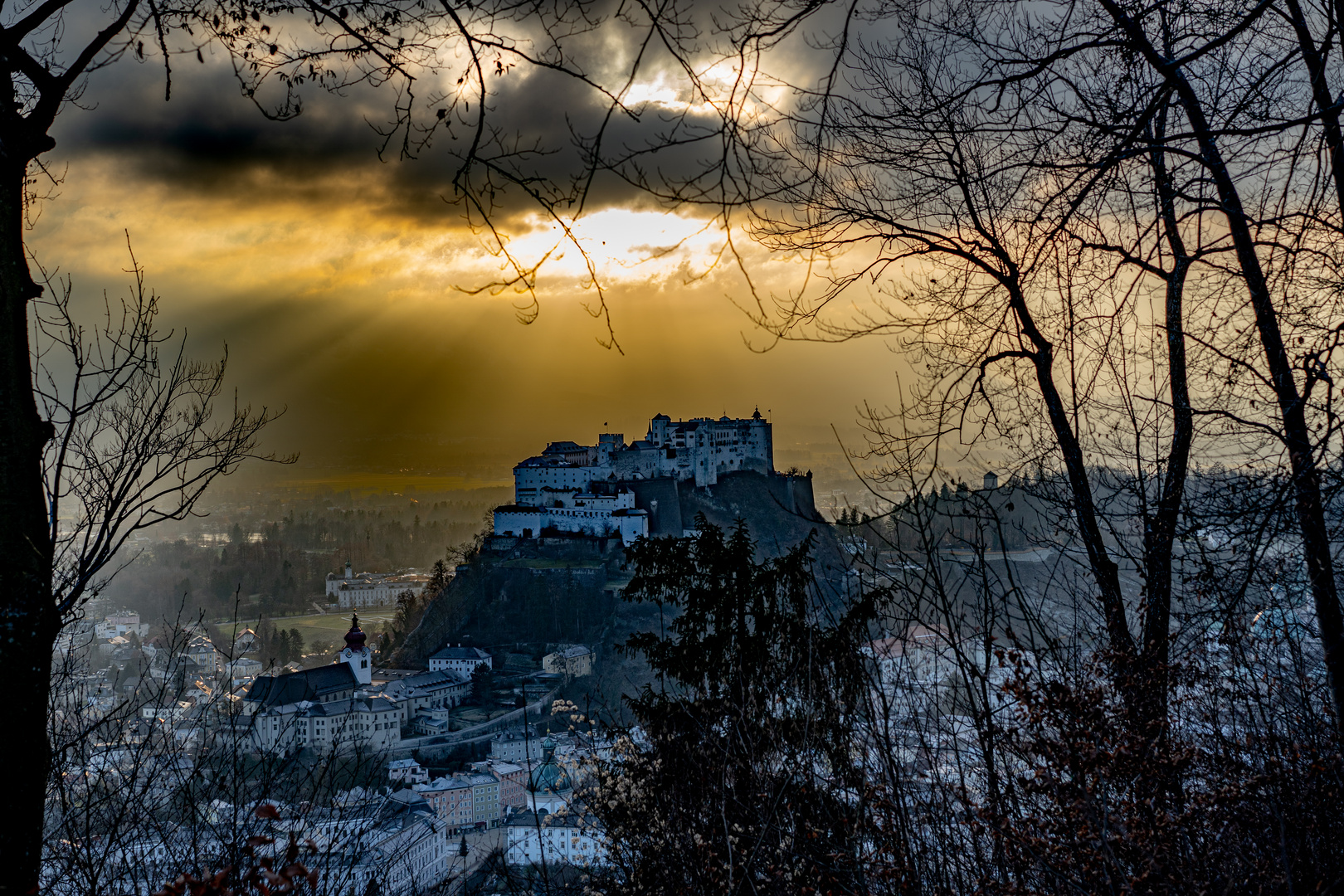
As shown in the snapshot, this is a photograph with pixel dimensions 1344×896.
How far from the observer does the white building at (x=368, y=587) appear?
53812mm

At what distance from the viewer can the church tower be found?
29.3m

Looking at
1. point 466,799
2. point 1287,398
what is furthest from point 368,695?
point 1287,398

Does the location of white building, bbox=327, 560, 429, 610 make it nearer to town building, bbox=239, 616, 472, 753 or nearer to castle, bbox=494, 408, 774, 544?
castle, bbox=494, 408, 774, 544

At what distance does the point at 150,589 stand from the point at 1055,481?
52.0 meters

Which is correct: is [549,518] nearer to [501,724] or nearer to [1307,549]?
[501,724]

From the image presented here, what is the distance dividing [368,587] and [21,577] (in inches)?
2279

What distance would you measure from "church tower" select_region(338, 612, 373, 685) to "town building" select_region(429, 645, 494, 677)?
4566mm

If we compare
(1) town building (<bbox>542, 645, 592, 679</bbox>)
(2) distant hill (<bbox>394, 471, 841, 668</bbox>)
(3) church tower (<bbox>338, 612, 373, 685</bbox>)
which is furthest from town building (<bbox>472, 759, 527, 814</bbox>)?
(2) distant hill (<bbox>394, 471, 841, 668</bbox>)

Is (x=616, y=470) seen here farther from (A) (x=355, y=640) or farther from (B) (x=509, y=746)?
(B) (x=509, y=746)

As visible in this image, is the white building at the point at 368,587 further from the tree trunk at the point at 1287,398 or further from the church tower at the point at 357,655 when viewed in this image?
the tree trunk at the point at 1287,398

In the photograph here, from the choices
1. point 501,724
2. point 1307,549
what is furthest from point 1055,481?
point 501,724

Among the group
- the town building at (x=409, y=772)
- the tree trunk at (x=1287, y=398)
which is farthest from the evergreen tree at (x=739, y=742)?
the town building at (x=409, y=772)

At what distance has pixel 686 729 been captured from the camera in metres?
4.80

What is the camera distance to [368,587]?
55594 mm
